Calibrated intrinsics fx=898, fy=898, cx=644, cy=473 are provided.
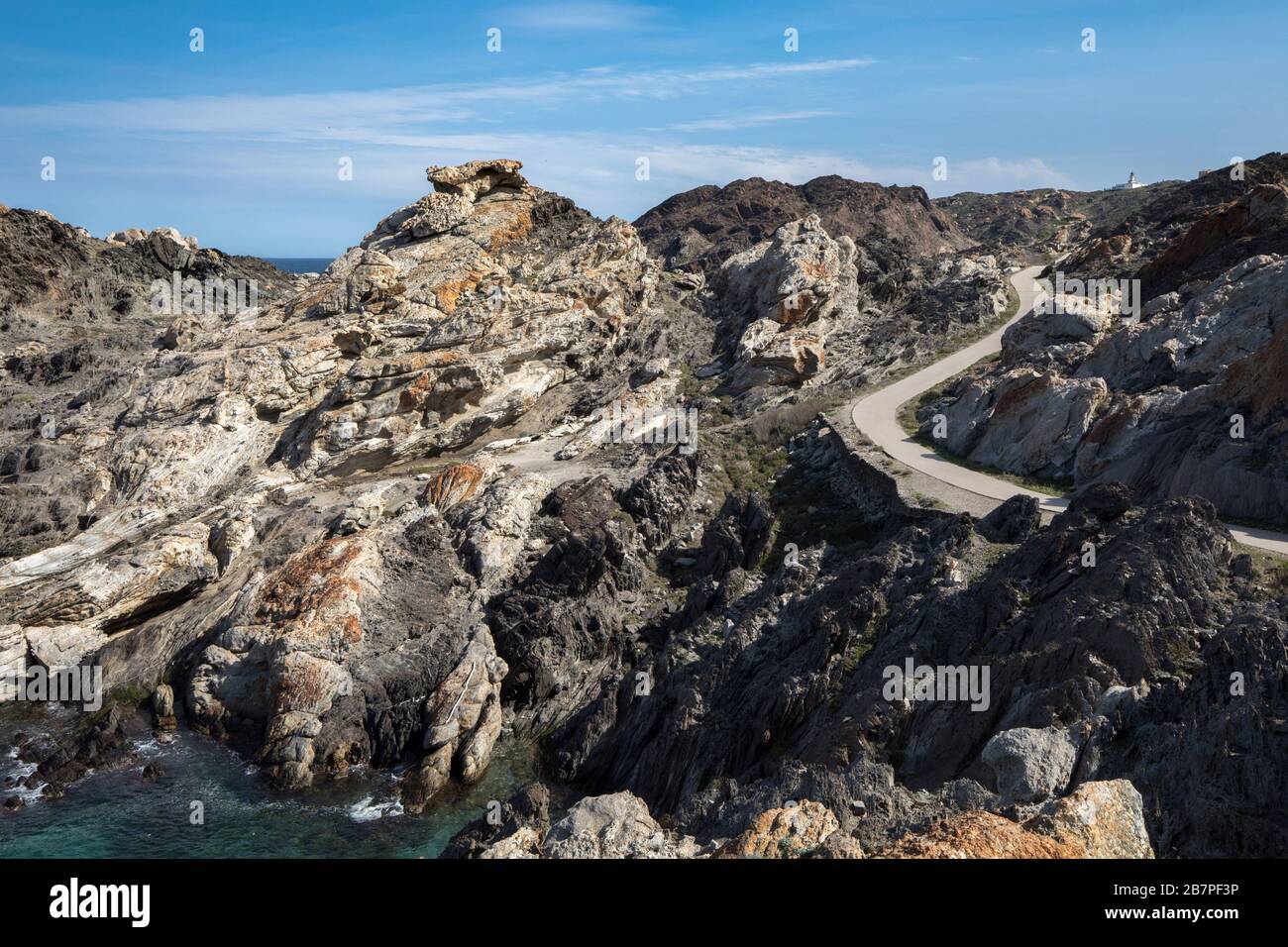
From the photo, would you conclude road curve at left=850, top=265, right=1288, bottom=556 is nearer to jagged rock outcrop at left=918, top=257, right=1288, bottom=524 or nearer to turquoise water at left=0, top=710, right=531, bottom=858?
jagged rock outcrop at left=918, top=257, right=1288, bottom=524

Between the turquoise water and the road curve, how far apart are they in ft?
55.0

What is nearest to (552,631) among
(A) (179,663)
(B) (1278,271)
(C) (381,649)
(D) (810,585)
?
(C) (381,649)

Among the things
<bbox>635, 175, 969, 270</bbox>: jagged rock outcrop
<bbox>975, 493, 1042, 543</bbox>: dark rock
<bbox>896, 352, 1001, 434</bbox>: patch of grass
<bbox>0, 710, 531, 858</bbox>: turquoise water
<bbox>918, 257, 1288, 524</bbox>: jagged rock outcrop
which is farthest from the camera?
<bbox>635, 175, 969, 270</bbox>: jagged rock outcrop

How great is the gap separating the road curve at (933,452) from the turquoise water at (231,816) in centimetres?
1677

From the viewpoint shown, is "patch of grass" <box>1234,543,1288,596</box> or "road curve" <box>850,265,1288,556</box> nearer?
"patch of grass" <box>1234,543,1288,596</box>

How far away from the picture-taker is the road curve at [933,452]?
21.4m

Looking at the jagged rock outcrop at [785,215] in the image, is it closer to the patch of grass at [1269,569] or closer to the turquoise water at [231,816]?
the turquoise water at [231,816]

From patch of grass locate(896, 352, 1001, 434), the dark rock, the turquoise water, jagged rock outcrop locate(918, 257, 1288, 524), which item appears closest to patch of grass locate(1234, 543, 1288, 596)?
jagged rock outcrop locate(918, 257, 1288, 524)

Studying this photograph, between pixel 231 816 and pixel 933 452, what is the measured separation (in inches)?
1035

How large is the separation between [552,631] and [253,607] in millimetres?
9766

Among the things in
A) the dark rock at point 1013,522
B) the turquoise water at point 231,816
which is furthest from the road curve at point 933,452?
the turquoise water at point 231,816

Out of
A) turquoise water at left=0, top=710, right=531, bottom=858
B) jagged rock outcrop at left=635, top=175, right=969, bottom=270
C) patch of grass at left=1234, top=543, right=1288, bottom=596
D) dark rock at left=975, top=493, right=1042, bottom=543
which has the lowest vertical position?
turquoise water at left=0, top=710, right=531, bottom=858

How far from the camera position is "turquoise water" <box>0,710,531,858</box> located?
2178 centimetres

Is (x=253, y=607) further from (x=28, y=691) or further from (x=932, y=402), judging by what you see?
(x=932, y=402)
